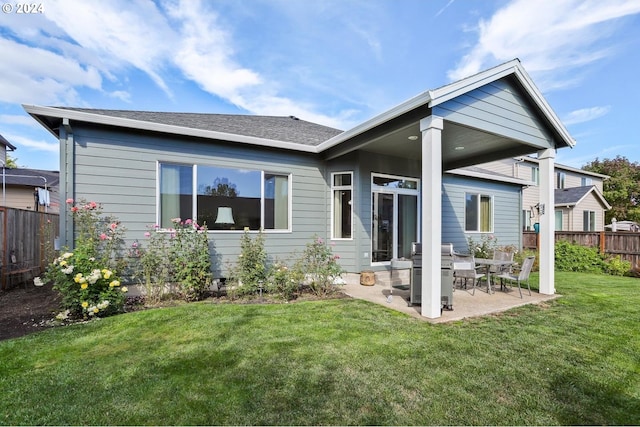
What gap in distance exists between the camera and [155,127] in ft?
18.1

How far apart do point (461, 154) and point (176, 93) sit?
10787mm

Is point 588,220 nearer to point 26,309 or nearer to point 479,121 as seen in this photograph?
point 479,121

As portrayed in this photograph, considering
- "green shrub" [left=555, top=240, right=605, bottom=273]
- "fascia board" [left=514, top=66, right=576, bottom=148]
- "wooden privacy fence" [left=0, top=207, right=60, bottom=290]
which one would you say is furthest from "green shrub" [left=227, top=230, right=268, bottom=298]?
"green shrub" [left=555, top=240, right=605, bottom=273]

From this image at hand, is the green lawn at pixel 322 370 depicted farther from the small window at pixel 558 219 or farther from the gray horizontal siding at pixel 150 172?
the small window at pixel 558 219

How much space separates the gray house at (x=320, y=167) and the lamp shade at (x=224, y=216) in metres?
0.02

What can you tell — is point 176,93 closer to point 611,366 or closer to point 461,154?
point 461,154

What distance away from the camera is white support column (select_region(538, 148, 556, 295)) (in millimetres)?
6078

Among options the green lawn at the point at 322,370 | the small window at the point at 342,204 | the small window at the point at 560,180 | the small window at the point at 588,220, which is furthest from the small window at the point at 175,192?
the small window at the point at 560,180

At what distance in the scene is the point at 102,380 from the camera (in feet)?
8.77

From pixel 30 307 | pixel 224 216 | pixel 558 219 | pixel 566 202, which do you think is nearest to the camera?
Answer: pixel 30 307

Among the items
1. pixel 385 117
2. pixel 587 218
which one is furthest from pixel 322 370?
pixel 587 218

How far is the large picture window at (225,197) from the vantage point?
593 cm

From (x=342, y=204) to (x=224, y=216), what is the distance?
280cm

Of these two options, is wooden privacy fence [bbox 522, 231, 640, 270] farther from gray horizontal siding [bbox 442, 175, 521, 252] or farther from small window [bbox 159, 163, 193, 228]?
small window [bbox 159, 163, 193, 228]
